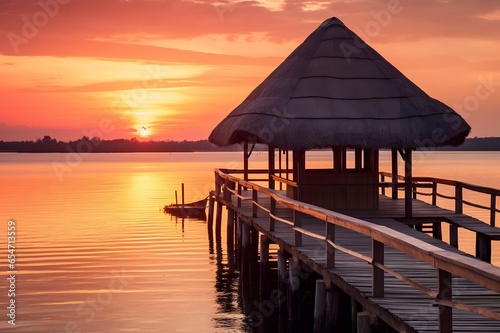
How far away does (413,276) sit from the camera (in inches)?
414

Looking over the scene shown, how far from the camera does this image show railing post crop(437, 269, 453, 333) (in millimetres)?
6668

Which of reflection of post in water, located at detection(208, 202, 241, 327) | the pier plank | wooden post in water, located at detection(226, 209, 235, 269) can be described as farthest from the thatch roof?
wooden post in water, located at detection(226, 209, 235, 269)

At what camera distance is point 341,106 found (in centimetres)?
1908

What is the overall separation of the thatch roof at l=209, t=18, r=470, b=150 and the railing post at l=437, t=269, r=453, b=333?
37.5ft

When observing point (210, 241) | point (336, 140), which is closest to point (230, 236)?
point (210, 241)

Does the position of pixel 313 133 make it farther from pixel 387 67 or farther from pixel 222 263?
pixel 222 263

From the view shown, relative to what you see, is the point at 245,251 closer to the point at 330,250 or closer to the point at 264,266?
the point at 264,266

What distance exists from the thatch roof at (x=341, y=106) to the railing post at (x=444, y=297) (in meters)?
11.4

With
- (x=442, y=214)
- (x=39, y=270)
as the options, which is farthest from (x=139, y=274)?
(x=442, y=214)

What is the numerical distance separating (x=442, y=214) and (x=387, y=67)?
4.15m

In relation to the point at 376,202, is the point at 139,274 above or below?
below

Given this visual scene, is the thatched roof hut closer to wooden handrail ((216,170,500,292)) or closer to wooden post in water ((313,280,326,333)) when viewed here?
wooden post in water ((313,280,326,333))

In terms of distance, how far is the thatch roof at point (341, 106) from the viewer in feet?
60.3

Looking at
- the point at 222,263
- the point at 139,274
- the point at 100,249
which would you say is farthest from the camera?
the point at 100,249
